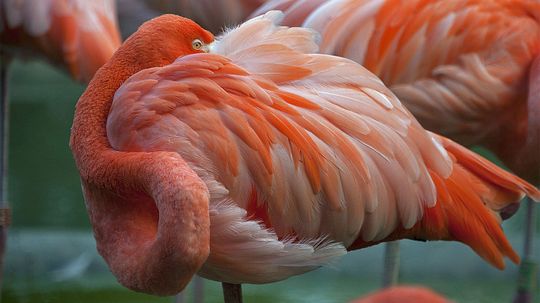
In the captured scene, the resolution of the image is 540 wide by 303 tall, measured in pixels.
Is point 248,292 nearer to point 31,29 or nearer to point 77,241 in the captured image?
point 77,241

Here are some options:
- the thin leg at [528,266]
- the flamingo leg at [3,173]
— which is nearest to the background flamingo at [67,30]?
the flamingo leg at [3,173]

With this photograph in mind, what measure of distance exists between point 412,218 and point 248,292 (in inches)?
80.5

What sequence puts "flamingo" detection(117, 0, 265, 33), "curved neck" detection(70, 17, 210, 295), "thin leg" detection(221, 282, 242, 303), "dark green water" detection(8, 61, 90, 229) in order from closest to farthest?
"curved neck" detection(70, 17, 210, 295), "thin leg" detection(221, 282, 242, 303), "flamingo" detection(117, 0, 265, 33), "dark green water" detection(8, 61, 90, 229)

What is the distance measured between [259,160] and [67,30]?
1343 mm

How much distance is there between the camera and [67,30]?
3.34m

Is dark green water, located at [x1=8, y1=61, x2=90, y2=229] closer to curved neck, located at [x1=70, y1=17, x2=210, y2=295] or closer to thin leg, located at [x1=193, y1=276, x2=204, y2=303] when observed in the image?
thin leg, located at [x1=193, y1=276, x2=204, y2=303]

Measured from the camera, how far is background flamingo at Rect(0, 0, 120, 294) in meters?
3.33

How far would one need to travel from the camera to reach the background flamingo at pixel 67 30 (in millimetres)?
3332

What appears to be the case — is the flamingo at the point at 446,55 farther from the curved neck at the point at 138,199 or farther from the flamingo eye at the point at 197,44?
the curved neck at the point at 138,199

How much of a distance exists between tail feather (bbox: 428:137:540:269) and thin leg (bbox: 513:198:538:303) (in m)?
0.90

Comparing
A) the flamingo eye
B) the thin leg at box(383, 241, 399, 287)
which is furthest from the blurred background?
the flamingo eye

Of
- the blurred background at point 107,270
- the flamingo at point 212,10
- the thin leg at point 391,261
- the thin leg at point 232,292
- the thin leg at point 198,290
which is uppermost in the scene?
the thin leg at point 232,292

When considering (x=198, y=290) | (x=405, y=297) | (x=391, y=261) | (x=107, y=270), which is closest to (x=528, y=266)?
(x=391, y=261)

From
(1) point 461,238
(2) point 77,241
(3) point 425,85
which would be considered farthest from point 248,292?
(1) point 461,238
